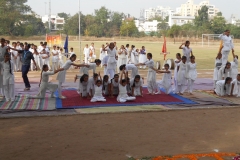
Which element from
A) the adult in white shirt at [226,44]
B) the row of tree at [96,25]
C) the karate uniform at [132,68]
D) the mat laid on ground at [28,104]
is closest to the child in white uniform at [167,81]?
the karate uniform at [132,68]

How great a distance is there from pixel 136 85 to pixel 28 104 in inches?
131

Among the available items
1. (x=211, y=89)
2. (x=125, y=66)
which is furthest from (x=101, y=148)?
(x=211, y=89)

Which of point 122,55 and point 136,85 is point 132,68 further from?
point 122,55

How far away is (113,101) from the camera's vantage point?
1014cm

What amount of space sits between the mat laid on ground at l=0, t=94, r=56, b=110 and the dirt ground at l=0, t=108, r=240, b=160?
3.27ft

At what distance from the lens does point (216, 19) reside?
2702 inches

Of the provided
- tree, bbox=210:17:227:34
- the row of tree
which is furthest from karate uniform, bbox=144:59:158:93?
tree, bbox=210:17:227:34

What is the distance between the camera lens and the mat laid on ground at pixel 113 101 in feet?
31.4

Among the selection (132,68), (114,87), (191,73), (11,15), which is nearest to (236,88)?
(191,73)

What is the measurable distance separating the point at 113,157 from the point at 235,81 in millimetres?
6843

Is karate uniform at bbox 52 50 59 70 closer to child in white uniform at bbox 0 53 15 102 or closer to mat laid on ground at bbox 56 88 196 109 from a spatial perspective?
mat laid on ground at bbox 56 88 196 109

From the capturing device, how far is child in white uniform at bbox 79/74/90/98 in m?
10.2

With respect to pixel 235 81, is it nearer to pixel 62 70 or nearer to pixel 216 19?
pixel 62 70

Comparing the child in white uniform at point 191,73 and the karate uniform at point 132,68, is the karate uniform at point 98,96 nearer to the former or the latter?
the karate uniform at point 132,68
